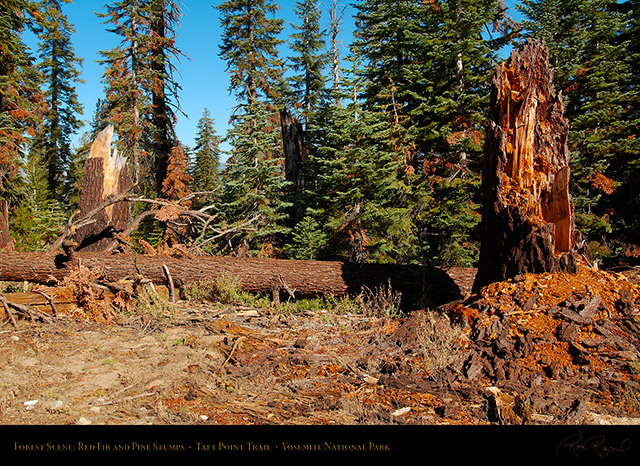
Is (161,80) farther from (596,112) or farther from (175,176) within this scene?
(596,112)

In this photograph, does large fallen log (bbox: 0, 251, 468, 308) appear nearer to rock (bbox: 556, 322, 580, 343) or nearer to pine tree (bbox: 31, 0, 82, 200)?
rock (bbox: 556, 322, 580, 343)

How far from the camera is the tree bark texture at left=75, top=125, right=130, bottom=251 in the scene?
32.3 ft

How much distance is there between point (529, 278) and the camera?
5523 millimetres

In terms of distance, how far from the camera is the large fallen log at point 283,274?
821 cm

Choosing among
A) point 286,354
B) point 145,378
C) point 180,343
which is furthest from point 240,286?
point 145,378

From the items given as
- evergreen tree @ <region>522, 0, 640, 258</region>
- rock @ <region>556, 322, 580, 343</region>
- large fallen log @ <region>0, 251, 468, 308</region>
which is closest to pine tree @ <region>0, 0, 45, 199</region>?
large fallen log @ <region>0, 251, 468, 308</region>

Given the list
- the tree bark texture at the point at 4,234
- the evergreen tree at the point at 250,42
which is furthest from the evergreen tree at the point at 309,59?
the tree bark texture at the point at 4,234

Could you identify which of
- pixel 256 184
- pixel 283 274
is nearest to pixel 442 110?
pixel 256 184

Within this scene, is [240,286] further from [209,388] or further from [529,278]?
[529,278]
